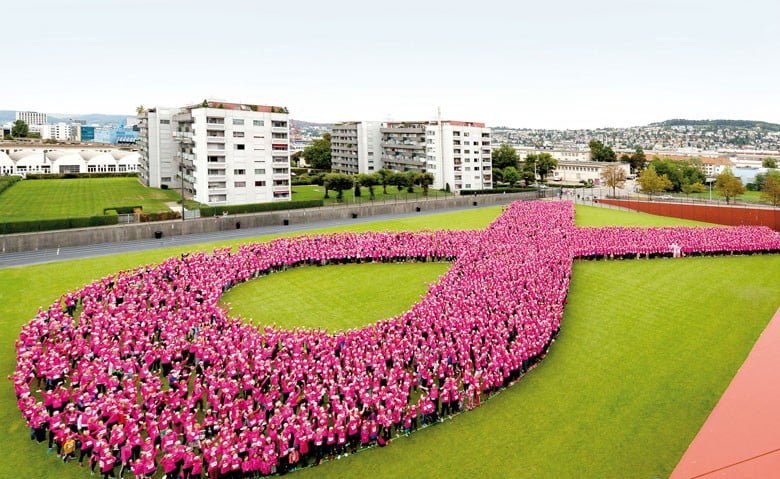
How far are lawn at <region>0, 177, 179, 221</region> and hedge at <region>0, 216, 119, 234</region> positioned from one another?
18.0 ft

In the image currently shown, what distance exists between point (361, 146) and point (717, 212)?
4851 centimetres

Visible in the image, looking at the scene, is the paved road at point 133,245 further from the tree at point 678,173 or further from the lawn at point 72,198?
the tree at point 678,173

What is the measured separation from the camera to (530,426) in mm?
11703

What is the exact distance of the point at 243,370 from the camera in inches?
487

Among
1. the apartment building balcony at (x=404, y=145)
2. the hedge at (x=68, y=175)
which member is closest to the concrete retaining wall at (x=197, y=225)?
the apartment building balcony at (x=404, y=145)

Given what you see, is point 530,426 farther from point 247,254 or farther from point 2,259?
point 2,259

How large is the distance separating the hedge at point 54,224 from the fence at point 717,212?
41976 mm

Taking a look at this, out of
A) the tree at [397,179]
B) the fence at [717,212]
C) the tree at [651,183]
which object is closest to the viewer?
the fence at [717,212]

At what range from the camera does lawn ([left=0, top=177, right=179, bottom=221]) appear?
40.2 metres

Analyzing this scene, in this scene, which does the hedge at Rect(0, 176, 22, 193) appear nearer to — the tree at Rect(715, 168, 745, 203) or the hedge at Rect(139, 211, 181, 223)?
the hedge at Rect(139, 211, 181, 223)

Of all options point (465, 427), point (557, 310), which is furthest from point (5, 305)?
point (557, 310)

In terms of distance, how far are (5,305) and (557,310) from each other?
19449mm

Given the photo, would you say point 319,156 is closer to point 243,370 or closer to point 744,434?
point 243,370

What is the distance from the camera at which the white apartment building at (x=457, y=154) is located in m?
68.2
